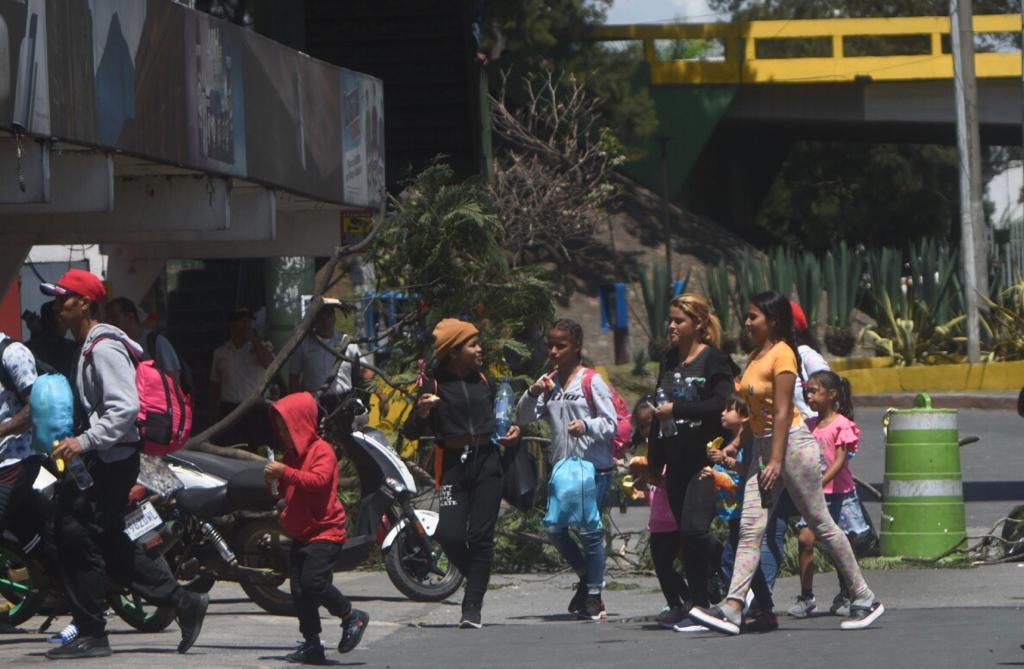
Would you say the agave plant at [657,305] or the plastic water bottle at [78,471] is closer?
the plastic water bottle at [78,471]

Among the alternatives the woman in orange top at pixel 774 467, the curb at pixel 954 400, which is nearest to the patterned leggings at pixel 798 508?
the woman in orange top at pixel 774 467

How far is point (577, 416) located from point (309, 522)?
187cm

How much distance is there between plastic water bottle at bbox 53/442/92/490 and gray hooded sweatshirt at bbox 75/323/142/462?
8 cm

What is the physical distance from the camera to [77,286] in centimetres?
819

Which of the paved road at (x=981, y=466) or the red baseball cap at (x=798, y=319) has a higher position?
the red baseball cap at (x=798, y=319)

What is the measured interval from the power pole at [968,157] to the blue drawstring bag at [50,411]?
2049cm

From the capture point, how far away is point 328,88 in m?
13.9

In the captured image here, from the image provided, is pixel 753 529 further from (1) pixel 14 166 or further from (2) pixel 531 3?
(2) pixel 531 3

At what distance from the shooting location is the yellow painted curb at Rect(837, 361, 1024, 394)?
26453 mm

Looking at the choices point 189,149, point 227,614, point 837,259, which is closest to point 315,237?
point 189,149

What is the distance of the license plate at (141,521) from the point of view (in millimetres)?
8453

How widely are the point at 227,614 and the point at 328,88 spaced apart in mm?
5005

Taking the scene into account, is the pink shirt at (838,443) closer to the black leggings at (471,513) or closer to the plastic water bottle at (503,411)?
the plastic water bottle at (503,411)

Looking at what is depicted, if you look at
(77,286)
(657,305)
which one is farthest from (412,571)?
(657,305)
